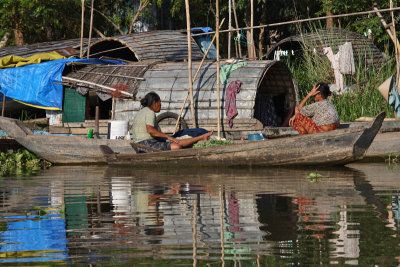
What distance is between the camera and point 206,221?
493 cm

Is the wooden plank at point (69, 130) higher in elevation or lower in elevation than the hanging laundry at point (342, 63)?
lower

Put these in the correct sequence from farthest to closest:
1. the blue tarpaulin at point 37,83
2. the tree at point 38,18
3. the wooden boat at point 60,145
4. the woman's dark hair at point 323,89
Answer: the tree at point 38,18 → the blue tarpaulin at point 37,83 → the wooden boat at point 60,145 → the woman's dark hair at point 323,89

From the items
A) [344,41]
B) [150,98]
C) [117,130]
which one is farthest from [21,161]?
[344,41]

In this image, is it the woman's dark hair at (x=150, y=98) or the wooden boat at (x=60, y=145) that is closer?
the woman's dark hair at (x=150, y=98)

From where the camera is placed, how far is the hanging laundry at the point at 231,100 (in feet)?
39.1

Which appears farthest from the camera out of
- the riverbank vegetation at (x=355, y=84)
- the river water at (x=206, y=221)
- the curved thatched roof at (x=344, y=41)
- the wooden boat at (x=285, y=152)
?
the curved thatched roof at (x=344, y=41)

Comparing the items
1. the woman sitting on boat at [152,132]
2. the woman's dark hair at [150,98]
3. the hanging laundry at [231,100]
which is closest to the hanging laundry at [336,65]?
the hanging laundry at [231,100]

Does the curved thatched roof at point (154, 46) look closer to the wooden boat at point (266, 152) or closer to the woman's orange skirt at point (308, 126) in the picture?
the wooden boat at point (266, 152)

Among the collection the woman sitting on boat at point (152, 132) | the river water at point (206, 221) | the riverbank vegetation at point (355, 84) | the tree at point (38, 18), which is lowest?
the river water at point (206, 221)

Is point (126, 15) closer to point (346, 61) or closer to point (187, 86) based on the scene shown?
point (187, 86)

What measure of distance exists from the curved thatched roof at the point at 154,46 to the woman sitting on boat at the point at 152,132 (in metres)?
4.35

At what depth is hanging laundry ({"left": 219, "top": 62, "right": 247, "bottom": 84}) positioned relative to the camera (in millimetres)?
12258

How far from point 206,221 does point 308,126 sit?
17.6ft

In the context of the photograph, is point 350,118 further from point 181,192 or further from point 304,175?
point 181,192
